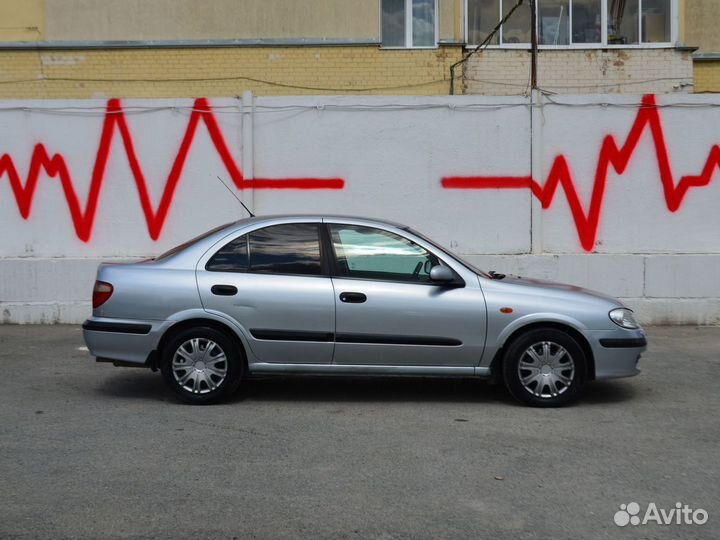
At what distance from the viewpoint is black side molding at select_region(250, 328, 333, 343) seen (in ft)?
22.9

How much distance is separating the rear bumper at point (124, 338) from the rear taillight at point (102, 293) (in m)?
0.13

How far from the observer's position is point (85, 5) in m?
17.9

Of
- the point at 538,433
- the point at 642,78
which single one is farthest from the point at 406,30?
the point at 538,433

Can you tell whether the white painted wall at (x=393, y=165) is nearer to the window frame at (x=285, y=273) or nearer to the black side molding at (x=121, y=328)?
the window frame at (x=285, y=273)

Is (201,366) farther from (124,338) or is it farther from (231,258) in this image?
(231,258)

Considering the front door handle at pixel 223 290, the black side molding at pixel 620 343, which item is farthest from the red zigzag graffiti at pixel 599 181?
the front door handle at pixel 223 290

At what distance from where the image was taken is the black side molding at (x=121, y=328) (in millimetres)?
7004

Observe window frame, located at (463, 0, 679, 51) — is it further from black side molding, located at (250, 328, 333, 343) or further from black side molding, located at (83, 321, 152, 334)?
black side molding, located at (83, 321, 152, 334)

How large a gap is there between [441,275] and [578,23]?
12759 millimetres

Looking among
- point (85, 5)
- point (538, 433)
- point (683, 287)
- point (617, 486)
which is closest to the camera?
point (617, 486)

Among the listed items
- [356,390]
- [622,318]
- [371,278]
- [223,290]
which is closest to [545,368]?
[622,318]

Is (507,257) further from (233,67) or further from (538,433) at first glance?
(233,67)

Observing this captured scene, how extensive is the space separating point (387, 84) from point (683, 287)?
8.75 meters

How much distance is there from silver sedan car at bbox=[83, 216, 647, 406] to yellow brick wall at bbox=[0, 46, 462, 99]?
38.0 feet
